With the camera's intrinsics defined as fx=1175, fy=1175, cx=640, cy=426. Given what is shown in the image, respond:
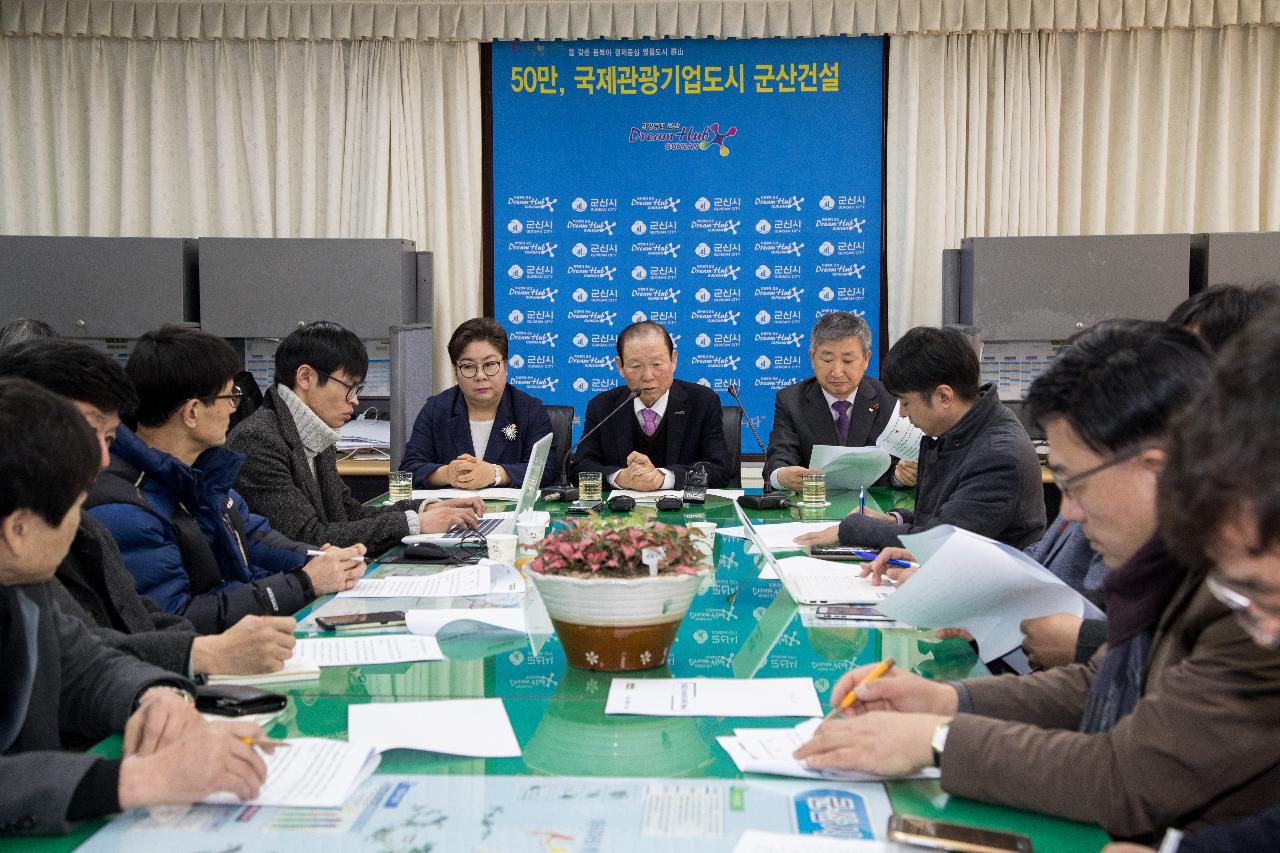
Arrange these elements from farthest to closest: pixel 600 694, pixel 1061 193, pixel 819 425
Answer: pixel 1061 193
pixel 819 425
pixel 600 694

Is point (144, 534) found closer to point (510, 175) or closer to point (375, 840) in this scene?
point (375, 840)

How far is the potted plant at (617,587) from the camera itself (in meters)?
1.73

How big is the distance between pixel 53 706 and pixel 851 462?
2695 mm

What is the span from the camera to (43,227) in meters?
5.83

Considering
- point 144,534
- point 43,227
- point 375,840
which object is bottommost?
point 375,840

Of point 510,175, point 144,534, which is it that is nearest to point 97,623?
point 144,534

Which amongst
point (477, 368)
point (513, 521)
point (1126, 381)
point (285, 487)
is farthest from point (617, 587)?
point (477, 368)

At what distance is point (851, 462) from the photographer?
378 centimetres

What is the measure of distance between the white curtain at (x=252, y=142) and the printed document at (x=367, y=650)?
150 inches

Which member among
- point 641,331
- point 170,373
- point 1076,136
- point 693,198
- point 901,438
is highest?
point 1076,136

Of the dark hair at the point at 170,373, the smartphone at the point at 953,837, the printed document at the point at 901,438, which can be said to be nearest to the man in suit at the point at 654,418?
the printed document at the point at 901,438

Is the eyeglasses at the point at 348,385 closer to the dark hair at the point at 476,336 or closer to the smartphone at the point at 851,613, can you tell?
the dark hair at the point at 476,336

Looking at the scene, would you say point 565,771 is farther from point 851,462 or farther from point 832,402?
point 832,402

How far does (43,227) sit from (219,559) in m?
4.06
